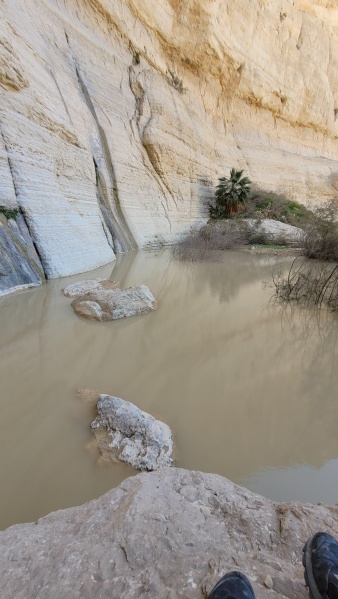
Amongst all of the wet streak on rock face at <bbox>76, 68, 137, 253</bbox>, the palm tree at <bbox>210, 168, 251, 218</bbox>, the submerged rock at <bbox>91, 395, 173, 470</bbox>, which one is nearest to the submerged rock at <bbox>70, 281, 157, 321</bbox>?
the submerged rock at <bbox>91, 395, 173, 470</bbox>

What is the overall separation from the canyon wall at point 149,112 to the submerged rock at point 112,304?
1.76m

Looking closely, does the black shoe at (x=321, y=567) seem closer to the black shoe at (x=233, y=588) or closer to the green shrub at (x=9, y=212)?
the black shoe at (x=233, y=588)

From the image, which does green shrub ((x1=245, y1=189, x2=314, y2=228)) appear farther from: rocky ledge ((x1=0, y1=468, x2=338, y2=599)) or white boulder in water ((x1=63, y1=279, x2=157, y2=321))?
rocky ledge ((x1=0, y1=468, x2=338, y2=599))

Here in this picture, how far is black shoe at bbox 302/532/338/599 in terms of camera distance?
0.81 metres

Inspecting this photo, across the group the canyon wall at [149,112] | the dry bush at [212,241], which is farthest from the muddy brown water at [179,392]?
the dry bush at [212,241]

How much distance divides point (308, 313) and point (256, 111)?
21.6m

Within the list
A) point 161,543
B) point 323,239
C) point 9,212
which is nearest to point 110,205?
point 9,212

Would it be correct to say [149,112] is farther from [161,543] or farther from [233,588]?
[233,588]

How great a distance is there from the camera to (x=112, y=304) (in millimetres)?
4355

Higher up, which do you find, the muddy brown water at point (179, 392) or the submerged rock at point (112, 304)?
the submerged rock at point (112, 304)

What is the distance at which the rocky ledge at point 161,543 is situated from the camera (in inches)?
36.3

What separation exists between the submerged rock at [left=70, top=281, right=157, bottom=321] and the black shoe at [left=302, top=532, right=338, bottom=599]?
3521 millimetres

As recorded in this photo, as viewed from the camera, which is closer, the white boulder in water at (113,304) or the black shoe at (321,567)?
the black shoe at (321,567)

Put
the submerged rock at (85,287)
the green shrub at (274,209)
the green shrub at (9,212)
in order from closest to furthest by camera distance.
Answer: the submerged rock at (85,287), the green shrub at (9,212), the green shrub at (274,209)
